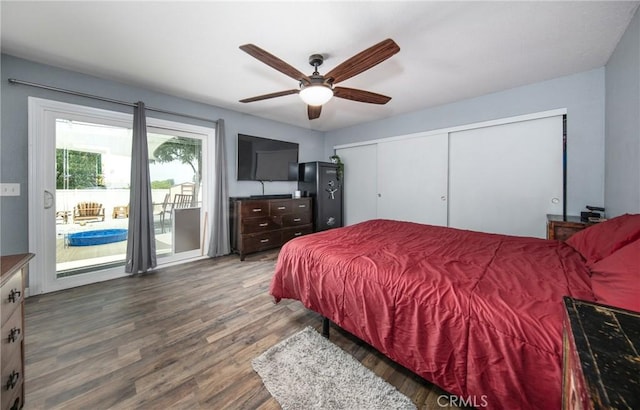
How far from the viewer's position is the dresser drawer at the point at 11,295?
3.22ft

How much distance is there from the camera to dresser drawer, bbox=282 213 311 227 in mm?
4156

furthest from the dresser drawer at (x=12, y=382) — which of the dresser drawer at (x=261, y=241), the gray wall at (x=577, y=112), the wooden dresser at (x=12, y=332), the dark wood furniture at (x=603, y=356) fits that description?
the gray wall at (x=577, y=112)

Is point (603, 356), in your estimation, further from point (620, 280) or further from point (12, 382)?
point (12, 382)

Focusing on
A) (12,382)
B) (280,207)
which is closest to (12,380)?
(12,382)

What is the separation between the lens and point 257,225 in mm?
3777

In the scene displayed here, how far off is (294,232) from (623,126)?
161 inches

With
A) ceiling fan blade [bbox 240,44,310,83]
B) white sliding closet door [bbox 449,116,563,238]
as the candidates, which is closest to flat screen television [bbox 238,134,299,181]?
ceiling fan blade [bbox 240,44,310,83]

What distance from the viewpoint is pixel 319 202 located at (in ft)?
15.0

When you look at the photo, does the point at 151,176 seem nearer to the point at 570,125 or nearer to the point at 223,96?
the point at 223,96

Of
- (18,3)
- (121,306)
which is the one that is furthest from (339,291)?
(18,3)

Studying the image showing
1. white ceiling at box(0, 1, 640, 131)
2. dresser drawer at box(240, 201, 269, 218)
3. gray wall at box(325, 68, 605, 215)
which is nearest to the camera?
white ceiling at box(0, 1, 640, 131)

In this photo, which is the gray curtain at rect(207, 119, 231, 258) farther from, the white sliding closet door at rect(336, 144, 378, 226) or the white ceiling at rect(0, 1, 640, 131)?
the white sliding closet door at rect(336, 144, 378, 226)

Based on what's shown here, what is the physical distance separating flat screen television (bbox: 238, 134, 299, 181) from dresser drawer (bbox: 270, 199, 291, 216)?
23.9 inches

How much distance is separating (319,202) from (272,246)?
1.27m
